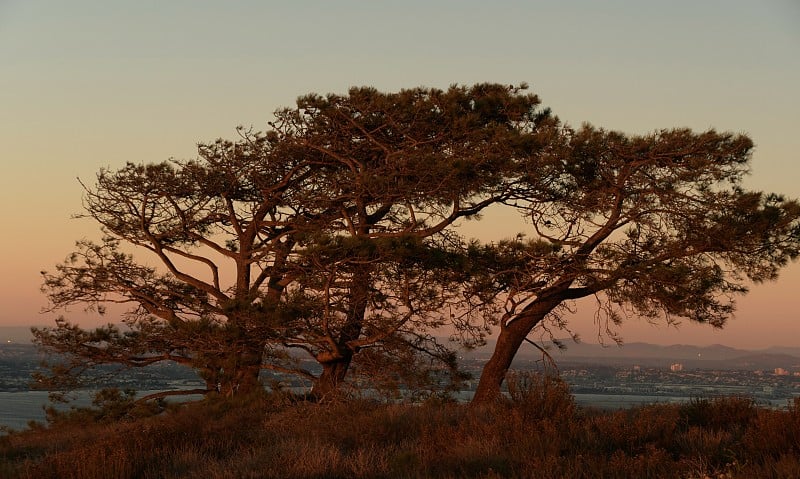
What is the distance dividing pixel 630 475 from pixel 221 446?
509 centimetres

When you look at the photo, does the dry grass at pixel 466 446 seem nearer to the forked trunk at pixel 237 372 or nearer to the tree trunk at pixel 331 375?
the tree trunk at pixel 331 375

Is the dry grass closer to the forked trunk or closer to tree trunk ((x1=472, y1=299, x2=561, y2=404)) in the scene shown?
the forked trunk

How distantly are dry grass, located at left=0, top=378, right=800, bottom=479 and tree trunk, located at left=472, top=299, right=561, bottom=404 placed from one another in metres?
4.08

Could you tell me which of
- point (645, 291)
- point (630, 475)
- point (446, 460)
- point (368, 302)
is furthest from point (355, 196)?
point (630, 475)

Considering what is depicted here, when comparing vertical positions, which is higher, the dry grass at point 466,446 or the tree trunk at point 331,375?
the tree trunk at point 331,375

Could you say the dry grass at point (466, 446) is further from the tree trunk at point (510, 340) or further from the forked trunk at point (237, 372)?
the tree trunk at point (510, 340)

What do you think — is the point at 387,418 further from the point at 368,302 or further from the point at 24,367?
the point at 24,367

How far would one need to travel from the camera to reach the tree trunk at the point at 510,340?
15992mm

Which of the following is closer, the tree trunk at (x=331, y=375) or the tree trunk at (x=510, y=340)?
the tree trunk at (x=331, y=375)

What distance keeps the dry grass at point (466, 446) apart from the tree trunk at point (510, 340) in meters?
4.08

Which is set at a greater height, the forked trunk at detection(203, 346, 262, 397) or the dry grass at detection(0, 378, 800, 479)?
the forked trunk at detection(203, 346, 262, 397)

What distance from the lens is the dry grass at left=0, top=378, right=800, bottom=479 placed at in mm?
7529

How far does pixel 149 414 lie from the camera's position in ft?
55.5

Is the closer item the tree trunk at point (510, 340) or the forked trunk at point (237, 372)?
the forked trunk at point (237, 372)
